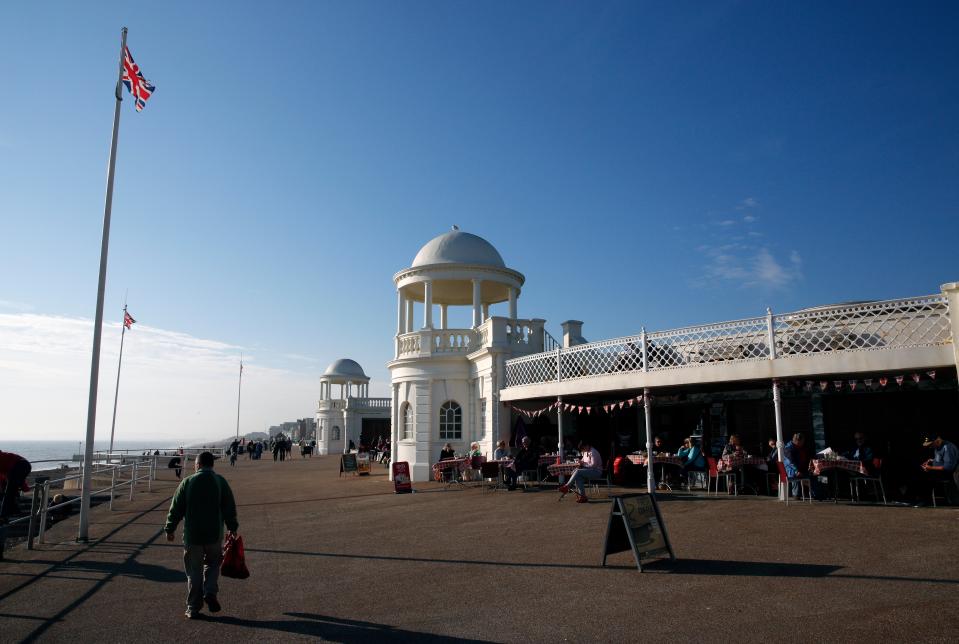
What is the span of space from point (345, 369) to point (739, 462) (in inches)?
1669

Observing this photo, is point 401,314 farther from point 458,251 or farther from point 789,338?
point 789,338

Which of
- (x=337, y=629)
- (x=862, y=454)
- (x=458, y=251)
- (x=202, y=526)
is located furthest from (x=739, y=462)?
(x=458, y=251)

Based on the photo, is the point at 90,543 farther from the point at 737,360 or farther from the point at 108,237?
the point at 737,360

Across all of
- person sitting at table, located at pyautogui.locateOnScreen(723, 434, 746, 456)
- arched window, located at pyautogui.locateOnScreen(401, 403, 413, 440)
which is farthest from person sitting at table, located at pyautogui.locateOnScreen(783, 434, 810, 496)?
arched window, located at pyautogui.locateOnScreen(401, 403, 413, 440)

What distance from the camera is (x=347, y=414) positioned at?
49.2 meters

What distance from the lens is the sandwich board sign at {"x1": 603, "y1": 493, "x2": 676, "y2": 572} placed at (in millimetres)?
7648

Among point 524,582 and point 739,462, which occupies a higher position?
point 739,462

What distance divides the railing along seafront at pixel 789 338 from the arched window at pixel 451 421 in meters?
6.68

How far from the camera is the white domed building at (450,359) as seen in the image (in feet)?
67.8

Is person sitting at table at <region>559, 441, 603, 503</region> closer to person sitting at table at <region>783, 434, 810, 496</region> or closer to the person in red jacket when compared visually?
person sitting at table at <region>783, 434, 810, 496</region>

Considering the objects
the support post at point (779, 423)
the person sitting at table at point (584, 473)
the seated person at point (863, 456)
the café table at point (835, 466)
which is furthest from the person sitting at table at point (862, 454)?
the person sitting at table at point (584, 473)

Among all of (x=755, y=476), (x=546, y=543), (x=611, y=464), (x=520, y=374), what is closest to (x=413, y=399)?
(x=520, y=374)

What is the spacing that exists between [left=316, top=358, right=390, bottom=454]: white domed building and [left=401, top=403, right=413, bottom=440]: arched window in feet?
85.4

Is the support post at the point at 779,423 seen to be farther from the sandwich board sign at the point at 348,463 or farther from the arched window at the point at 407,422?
the sandwich board sign at the point at 348,463
